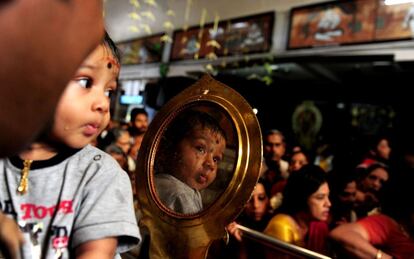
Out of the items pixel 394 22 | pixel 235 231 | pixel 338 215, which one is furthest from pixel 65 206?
pixel 394 22

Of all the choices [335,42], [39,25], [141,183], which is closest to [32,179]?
[141,183]

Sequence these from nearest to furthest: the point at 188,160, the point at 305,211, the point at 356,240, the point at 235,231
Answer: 1. the point at 188,160
2. the point at 235,231
3. the point at 356,240
4. the point at 305,211

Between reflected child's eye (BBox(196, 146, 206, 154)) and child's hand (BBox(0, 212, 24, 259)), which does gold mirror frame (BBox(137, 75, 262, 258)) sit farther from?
child's hand (BBox(0, 212, 24, 259))

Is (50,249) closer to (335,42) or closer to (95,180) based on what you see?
(95,180)

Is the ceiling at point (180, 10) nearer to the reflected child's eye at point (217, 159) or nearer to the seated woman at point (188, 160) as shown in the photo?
the seated woman at point (188, 160)

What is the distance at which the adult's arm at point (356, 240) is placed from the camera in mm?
1725

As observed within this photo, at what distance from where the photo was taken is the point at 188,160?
993mm

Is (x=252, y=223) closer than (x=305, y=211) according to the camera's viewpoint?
No

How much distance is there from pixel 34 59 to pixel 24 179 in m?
0.48

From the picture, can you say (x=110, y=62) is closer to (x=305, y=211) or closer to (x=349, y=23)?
(x=305, y=211)

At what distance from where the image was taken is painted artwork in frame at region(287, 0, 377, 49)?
3.80 m

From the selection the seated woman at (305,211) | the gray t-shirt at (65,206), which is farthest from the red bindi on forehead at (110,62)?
the seated woman at (305,211)

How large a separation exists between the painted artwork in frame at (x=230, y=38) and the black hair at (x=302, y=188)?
295cm

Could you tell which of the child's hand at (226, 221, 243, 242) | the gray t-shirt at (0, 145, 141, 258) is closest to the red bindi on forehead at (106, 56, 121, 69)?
the gray t-shirt at (0, 145, 141, 258)
